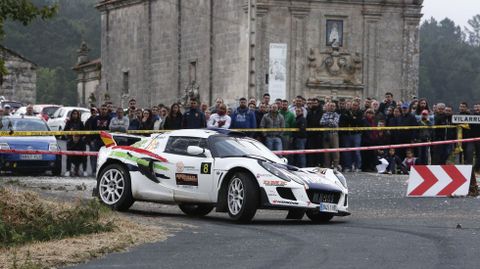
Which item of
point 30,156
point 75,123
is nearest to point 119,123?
point 75,123

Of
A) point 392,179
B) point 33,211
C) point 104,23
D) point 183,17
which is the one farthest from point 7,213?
point 104,23

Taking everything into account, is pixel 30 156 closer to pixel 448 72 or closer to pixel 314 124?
pixel 314 124

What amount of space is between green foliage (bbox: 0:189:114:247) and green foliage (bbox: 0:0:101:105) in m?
113

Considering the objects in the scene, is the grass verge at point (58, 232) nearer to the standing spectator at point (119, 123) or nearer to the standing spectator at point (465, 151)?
the standing spectator at point (119, 123)

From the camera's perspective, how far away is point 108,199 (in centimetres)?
2128

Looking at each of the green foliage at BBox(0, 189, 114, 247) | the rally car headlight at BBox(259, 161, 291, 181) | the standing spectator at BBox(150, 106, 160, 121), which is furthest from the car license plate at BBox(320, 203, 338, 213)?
the standing spectator at BBox(150, 106, 160, 121)

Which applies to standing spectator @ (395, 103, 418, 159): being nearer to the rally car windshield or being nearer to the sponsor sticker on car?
the rally car windshield

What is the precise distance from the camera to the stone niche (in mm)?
62406

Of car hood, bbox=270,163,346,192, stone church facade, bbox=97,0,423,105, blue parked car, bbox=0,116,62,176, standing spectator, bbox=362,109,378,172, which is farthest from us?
stone church facade, bbox=97,0,423,105

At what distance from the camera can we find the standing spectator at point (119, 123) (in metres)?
30.9

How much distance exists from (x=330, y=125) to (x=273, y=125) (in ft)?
5.89

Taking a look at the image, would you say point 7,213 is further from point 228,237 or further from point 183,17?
point 183,17

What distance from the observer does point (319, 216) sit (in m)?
20.3

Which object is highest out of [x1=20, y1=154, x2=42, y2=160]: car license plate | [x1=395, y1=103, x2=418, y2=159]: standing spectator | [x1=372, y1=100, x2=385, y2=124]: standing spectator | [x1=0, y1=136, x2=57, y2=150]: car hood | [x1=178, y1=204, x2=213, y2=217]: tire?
[x1=372, y1=100, x2=385, y2=124]: standing spectator
